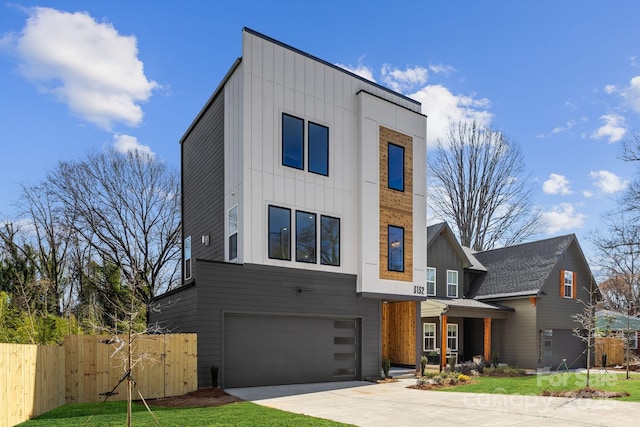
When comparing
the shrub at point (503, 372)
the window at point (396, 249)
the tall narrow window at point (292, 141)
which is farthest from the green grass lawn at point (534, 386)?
the tall narrow window at point (292, 141)

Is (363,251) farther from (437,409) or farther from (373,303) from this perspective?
(437,409)

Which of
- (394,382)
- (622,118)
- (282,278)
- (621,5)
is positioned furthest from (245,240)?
(622,118)

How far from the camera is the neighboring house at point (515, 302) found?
899 inches

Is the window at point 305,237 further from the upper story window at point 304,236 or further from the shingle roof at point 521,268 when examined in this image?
the shingle roof at point 521,268

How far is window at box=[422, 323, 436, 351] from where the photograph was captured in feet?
74.1

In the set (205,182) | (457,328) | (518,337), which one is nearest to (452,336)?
(457,328)

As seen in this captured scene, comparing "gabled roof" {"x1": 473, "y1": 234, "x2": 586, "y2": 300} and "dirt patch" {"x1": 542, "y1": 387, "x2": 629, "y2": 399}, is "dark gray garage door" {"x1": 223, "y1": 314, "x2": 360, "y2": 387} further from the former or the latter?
"gabled roof" {"x1": 473, "y1": 234, "x2": 586, "y2": 300}

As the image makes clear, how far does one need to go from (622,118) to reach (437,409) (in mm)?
21951

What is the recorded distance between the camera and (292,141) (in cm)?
1500

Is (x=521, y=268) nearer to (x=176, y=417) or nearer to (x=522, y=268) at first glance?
(x=522, y=268)

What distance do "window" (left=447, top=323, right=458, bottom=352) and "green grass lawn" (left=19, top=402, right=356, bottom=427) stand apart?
15023mm

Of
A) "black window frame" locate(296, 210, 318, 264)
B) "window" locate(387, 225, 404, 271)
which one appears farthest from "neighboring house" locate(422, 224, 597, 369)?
"black window frame" locate(296, 210, 318, 264)

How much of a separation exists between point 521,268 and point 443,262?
13.5ft

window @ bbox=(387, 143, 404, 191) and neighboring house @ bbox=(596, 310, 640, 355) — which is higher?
window @ bbox=(387, 143, 404, 191)
